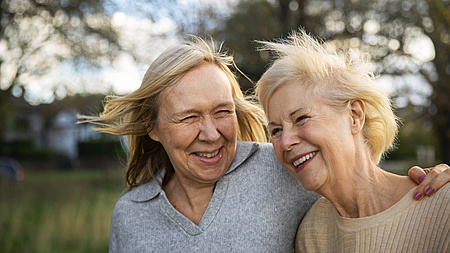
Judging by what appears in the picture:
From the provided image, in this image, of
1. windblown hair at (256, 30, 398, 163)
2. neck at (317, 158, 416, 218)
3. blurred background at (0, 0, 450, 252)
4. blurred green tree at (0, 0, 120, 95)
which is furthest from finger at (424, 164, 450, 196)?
blurred green tree at (0, 0, 120, 95)

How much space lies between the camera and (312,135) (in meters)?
1.89

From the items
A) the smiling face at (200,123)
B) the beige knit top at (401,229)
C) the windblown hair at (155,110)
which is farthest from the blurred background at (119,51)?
the beige knit top at (401,229)

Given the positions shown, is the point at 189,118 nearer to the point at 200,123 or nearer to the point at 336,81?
the point at 200,123

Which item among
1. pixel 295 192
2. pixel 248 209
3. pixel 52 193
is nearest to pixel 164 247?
pixel 248 209

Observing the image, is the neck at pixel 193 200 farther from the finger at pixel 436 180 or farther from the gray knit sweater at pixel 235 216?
the finger at pixel 436 180

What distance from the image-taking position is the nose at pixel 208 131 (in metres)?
2.29

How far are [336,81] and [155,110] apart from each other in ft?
3.43

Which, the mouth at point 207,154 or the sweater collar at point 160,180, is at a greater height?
the mouth at point 207,154

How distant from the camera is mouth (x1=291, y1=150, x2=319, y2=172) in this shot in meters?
1.94

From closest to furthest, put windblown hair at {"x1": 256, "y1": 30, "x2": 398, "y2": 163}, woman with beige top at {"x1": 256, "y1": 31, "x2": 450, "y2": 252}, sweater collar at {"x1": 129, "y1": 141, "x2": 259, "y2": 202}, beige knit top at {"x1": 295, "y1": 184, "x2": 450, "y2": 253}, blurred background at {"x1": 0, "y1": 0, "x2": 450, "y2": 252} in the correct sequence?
beige knit top at {"x1": 295, "y1": 184, "x2": 450, "y2": 253} → woman with beige top at {"x1": 256, "y1": 31, "x2": 450, "y2": 252} → windblown hair at {"x1": 256, "y1": 30, "x2": 398, "y2": 163} → sweater collar at {"x1": 129, "y1": 141, "x2": 259, "y2": 202} → blurred background at {"x1": 0, "y1": 0, "x2": 450, "y2": 252}

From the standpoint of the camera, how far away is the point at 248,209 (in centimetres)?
235

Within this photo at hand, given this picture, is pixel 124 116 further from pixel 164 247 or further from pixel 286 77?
pixel 286 77

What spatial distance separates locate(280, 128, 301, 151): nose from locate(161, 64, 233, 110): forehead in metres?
0.47

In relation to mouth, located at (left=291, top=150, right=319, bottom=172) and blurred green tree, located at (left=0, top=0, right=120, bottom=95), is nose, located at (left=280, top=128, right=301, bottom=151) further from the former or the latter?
blurred green tree, located at (left=0, top=0, right=120, bottom=95)
